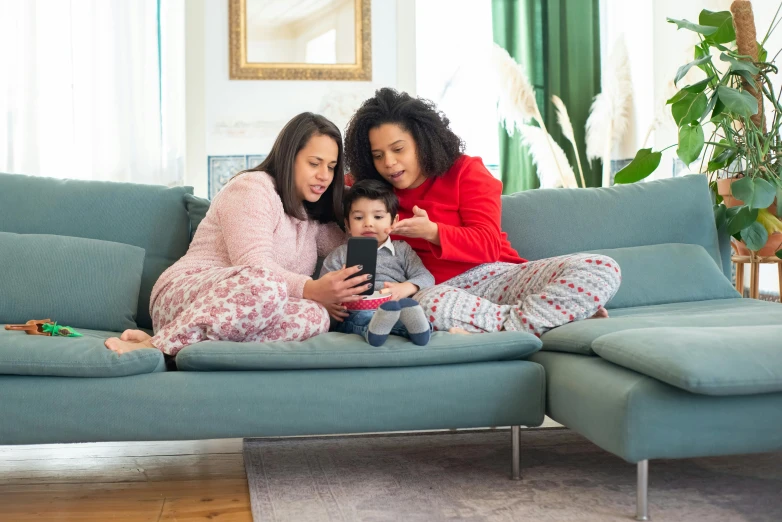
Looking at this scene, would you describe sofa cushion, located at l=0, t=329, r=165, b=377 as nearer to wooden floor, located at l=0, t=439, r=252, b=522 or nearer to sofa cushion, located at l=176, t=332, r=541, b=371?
sofa cushion, located at l=176, t=332, r=541, b=371

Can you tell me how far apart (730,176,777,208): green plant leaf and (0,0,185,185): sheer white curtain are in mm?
2791

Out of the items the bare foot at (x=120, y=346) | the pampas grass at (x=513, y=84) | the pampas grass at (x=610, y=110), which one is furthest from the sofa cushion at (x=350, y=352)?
the pampas grass at (x=610, y=110)

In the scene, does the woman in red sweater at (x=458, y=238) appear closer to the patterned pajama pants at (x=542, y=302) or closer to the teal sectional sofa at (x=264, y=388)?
the patterned pajama pants at (x=542, y=302)

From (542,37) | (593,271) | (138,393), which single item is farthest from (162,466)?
(542,37)

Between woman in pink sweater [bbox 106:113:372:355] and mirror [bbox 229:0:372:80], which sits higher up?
mirror [bbox 229:0:372:80]

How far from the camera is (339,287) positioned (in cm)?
204

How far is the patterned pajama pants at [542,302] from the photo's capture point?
209cm

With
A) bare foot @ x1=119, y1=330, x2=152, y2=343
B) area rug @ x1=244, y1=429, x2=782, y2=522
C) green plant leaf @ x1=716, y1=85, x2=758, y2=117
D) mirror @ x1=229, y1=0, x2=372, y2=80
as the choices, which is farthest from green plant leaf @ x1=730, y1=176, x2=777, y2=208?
mirror @ x1=229, y1=0, x2=372, y2=80

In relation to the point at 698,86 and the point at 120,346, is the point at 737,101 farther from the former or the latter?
the point at 120,346

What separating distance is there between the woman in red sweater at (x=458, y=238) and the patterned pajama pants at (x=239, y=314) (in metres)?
0.34

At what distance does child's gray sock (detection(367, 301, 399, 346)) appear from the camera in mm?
1819

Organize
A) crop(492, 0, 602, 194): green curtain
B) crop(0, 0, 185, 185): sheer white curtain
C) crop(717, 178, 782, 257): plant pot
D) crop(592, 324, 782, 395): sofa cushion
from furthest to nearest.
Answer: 1. crop(492, 0, 602, 194): green curtain
2. crop(0, 0, 185, 185): sheer white curtain
3. crop(717, 178, 782, 257): plant pot
4. crop(592, 324, 782, 395): sofa cushion

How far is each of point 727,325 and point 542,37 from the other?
330 centimetres

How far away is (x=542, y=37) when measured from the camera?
4.90 metres
